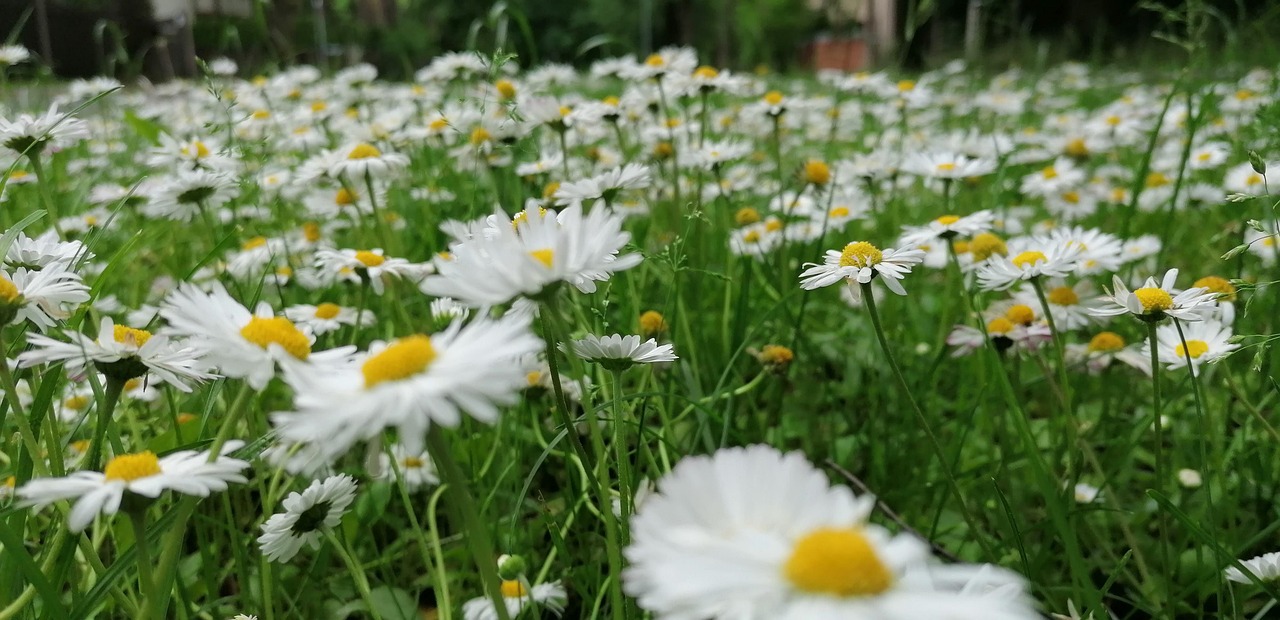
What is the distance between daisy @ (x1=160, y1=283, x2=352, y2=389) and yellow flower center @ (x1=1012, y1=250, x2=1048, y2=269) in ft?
2.17

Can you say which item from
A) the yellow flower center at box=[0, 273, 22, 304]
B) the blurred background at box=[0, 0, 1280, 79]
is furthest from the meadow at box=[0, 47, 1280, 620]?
the blurred background at box=[0, 0, 1280, 79]

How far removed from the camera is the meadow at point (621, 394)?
1.23 feet

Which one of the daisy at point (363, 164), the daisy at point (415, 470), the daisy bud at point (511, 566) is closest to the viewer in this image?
the daisy bud at point (511, 566)

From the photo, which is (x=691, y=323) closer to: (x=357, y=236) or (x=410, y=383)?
(x=357, y=236)

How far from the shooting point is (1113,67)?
20.6 ft

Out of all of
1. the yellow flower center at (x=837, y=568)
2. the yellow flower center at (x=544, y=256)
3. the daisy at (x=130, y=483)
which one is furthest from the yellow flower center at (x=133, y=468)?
the yellow flower center at (x=837, y=568)

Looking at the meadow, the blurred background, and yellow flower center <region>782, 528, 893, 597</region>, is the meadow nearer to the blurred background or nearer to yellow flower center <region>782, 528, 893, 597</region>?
yellow flower center <region>782, 528, 893, 597</region>

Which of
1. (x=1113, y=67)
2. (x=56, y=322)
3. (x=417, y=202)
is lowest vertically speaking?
(x=1113, y=67)

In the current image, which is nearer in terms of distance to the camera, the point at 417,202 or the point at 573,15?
the point at 417,202

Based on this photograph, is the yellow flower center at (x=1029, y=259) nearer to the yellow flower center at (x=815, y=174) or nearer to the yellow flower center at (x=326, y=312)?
the yellow flower center at (x=815, y=174)

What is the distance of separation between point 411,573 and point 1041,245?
2.47ft

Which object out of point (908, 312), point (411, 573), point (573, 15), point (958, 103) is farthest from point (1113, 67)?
point (573, 15)

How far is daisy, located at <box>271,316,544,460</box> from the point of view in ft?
1.13

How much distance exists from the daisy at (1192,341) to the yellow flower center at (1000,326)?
0.14m
